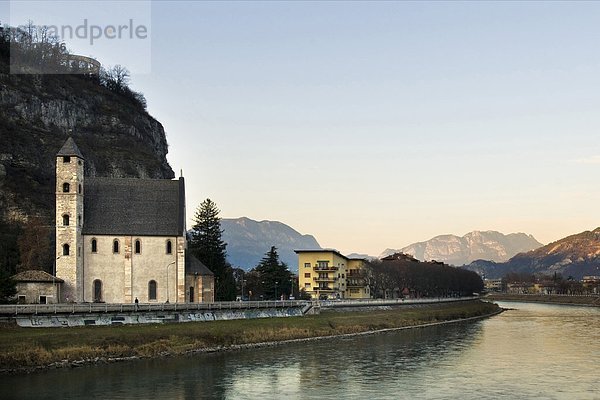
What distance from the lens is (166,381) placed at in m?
52.8

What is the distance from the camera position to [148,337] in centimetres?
6725

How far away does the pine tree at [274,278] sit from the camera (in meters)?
131

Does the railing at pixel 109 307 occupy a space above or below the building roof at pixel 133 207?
below

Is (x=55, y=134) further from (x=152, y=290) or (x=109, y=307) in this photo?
(x=109, y=307)

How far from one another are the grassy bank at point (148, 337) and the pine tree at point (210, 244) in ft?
101

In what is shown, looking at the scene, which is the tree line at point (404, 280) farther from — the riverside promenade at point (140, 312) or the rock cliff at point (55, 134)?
the riverside promenade at point (140, 312)

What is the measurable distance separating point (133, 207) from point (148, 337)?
1224 inches

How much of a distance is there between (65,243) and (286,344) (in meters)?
32.2

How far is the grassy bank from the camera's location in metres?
57.9

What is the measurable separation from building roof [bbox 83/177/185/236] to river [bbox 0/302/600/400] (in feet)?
92.0

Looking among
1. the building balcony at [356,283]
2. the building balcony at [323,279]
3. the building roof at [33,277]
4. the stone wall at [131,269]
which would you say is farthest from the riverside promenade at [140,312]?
the building balcony at [356,283]

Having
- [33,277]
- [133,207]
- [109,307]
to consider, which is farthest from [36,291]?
[133,207]

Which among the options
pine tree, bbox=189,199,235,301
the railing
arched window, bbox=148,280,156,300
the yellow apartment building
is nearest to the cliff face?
pine tree, bbox=189,199,235,301

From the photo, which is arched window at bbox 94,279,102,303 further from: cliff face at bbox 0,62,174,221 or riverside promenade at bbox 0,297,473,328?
cliff face at bbox 0,62,174,221
